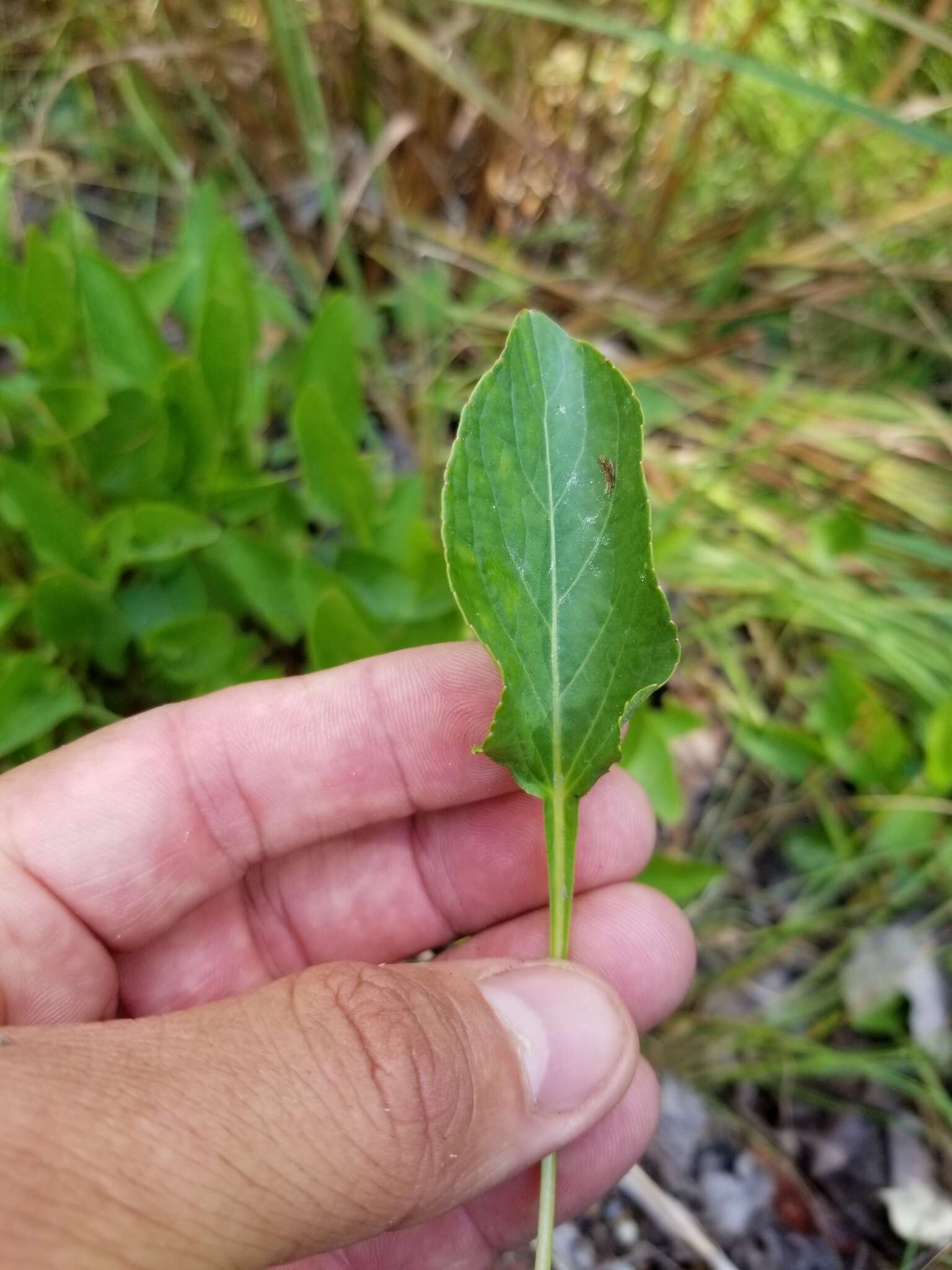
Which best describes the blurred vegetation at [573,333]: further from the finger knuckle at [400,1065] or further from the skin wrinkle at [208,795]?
the finger knuckle at [400,1065]

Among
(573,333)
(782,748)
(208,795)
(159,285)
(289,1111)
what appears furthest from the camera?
(573,333)

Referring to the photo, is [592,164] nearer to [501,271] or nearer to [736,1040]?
[501,271]

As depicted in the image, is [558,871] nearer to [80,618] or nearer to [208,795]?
[208,795]

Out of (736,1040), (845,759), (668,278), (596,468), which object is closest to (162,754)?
(596,468)

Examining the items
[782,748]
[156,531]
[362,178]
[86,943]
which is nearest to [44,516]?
[156,531]

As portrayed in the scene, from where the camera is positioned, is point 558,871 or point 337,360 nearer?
point 558,871

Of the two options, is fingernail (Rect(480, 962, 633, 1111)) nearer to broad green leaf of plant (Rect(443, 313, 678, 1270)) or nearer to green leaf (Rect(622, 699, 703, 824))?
broad green leaf of plant (Rect(443, 313, 678, 1270))
